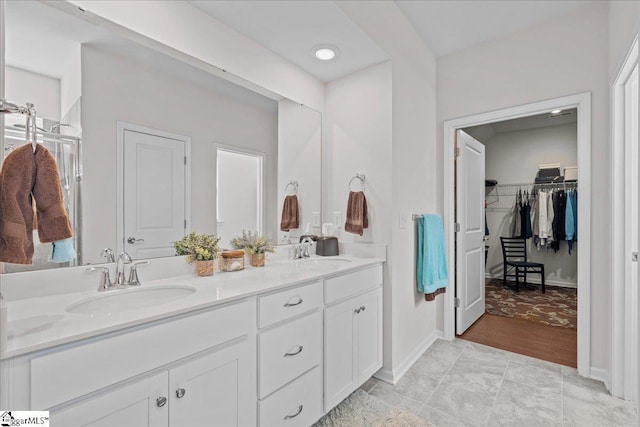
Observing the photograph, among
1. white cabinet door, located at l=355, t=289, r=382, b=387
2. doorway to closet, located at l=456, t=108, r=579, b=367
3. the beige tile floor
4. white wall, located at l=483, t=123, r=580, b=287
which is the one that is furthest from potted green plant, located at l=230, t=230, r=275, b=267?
white wall, located at l=483, t=123, r=580, b=287

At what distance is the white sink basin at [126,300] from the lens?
1.20m

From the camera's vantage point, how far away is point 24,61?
121cm

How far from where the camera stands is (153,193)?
1.60 metres

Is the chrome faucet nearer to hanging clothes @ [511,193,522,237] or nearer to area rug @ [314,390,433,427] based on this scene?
area rug @ [314,390,433,427]

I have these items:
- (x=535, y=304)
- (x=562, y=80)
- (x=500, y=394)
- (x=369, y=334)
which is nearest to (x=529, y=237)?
(x=535, y=304)

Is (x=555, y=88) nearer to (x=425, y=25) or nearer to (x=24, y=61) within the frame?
(x=425, y=25)

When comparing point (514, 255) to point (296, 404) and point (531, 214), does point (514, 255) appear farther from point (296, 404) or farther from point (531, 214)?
point (296, 404)

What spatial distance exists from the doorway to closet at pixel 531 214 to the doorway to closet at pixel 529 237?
0.01 metres

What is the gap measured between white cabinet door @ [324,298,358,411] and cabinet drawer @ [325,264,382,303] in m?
0.06

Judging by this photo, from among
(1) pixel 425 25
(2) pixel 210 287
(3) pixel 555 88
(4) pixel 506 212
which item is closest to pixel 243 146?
(2) pixel 210 287

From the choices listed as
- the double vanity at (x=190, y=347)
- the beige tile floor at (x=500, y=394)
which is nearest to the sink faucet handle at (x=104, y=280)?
the double vanity at (x=190, y=347)

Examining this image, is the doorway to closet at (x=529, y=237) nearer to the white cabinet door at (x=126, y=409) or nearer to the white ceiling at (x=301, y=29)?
the white ceiling at (x=301, y=29)

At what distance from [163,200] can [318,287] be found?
0.94 meters

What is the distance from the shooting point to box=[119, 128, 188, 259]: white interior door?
4.94 ft
